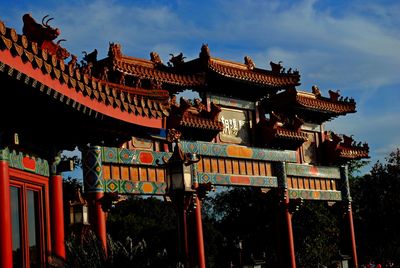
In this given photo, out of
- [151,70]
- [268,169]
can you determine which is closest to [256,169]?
[268,169]

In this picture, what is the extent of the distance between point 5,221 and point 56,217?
1764mm

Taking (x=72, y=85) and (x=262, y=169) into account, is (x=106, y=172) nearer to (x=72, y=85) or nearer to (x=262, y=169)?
(x=262, y=169)

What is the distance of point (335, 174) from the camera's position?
26.2m

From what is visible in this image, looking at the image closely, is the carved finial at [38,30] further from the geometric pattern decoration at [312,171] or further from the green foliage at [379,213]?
the green foliage at [379,213]

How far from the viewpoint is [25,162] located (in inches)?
367

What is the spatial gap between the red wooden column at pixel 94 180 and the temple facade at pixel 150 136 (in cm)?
2

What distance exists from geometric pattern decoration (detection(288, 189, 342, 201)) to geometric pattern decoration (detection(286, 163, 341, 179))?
0.54 m

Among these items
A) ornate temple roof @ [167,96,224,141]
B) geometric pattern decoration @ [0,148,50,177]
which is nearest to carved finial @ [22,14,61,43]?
geometric pattern decoration @ [0,148,50,177]

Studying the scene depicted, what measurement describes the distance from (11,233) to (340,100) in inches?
809

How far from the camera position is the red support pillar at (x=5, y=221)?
26.7 feet

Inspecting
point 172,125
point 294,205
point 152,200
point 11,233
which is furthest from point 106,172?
point 152,200

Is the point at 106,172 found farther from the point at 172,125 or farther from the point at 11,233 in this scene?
the point at 11,233

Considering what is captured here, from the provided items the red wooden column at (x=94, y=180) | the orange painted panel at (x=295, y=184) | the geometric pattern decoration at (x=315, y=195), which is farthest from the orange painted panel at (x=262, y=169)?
the red wooden column at (x=94, y=180)

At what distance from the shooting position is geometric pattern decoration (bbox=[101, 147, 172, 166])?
18.1 m
